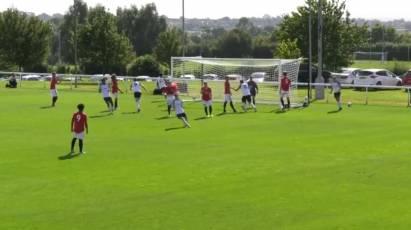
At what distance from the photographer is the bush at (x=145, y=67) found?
7588 centimetres

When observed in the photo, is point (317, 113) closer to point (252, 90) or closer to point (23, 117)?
point (252, 90)

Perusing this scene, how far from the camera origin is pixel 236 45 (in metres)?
118

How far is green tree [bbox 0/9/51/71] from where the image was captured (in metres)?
75.6

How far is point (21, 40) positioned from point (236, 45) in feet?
158

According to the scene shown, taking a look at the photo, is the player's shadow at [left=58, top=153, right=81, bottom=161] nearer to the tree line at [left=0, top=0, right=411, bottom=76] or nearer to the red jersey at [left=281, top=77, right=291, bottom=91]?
the red jersey at [left=281, top=77, right=291, bottom=91]

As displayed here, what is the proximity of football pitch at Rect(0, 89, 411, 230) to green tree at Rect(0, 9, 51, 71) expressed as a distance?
138 ft

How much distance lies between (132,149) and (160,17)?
104 metres

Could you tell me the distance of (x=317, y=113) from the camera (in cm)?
3709

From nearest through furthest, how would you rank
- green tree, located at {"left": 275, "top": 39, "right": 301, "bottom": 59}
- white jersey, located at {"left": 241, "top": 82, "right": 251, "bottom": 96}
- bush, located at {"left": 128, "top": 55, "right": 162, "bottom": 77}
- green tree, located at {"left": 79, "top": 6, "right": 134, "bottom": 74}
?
white jersey, located at {"left": 241, "top": 82, "right": 251, "bottom": 96}
green tree, located at {"left": 275, "top": 39, "right": 301, "bottom": 59}
green tree, located at {"left": 79, "top": 6, "right": 134, "bottom": 74}
bush, located at {"left": 128, "top": 55, "right": 162, "bottom": 77}

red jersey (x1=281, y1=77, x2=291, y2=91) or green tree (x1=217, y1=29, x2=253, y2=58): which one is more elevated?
green tree (x1=217, y1=29, x2=253, y2=58)

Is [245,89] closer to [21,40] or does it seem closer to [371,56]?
[21,40]

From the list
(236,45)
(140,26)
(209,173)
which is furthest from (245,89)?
(140,26)

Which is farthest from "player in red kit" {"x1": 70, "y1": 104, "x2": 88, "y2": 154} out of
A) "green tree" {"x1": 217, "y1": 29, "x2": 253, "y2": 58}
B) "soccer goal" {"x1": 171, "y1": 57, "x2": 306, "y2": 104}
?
"green tree" {"x1": 217, "y1": 29, "x2": 253, "y2": 58}

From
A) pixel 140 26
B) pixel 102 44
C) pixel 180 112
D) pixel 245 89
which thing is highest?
pixel 140 26
